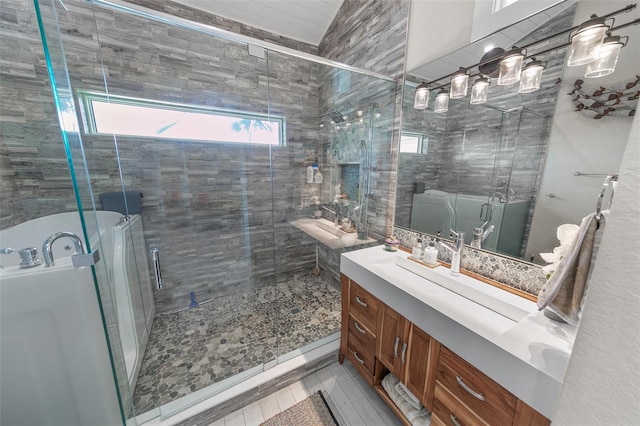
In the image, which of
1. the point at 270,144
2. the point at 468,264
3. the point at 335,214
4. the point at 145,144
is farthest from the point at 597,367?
the point at 145,144

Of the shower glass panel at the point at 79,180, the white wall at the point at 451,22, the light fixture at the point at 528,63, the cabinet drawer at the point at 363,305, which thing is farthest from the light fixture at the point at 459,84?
the shower glass panel at the point at 79,180

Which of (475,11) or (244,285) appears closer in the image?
(475,11)

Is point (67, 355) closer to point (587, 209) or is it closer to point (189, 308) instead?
point (189, 308)

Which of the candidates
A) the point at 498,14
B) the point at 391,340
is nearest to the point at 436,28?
the point at 498,14

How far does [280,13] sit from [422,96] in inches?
63.6

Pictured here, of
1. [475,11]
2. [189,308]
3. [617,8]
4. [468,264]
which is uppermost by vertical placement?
[475,11]

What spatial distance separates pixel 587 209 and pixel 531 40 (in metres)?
0.83

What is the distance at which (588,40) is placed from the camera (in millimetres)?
868

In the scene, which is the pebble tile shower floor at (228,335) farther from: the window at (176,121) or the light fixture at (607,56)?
the light fixture at (607,56)

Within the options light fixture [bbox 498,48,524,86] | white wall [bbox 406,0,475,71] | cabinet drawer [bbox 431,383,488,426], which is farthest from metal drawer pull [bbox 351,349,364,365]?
white wall [bbox 406,0,475,71]

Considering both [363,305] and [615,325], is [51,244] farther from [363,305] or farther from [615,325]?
[615,325]

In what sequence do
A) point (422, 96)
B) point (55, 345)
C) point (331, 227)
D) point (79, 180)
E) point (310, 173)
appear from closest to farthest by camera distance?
point (79, 180), point (55, 345), point (422, 96), point (331, 227), point (310, 173)

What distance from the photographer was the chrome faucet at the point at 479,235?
1.25 m

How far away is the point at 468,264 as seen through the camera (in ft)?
4.38
